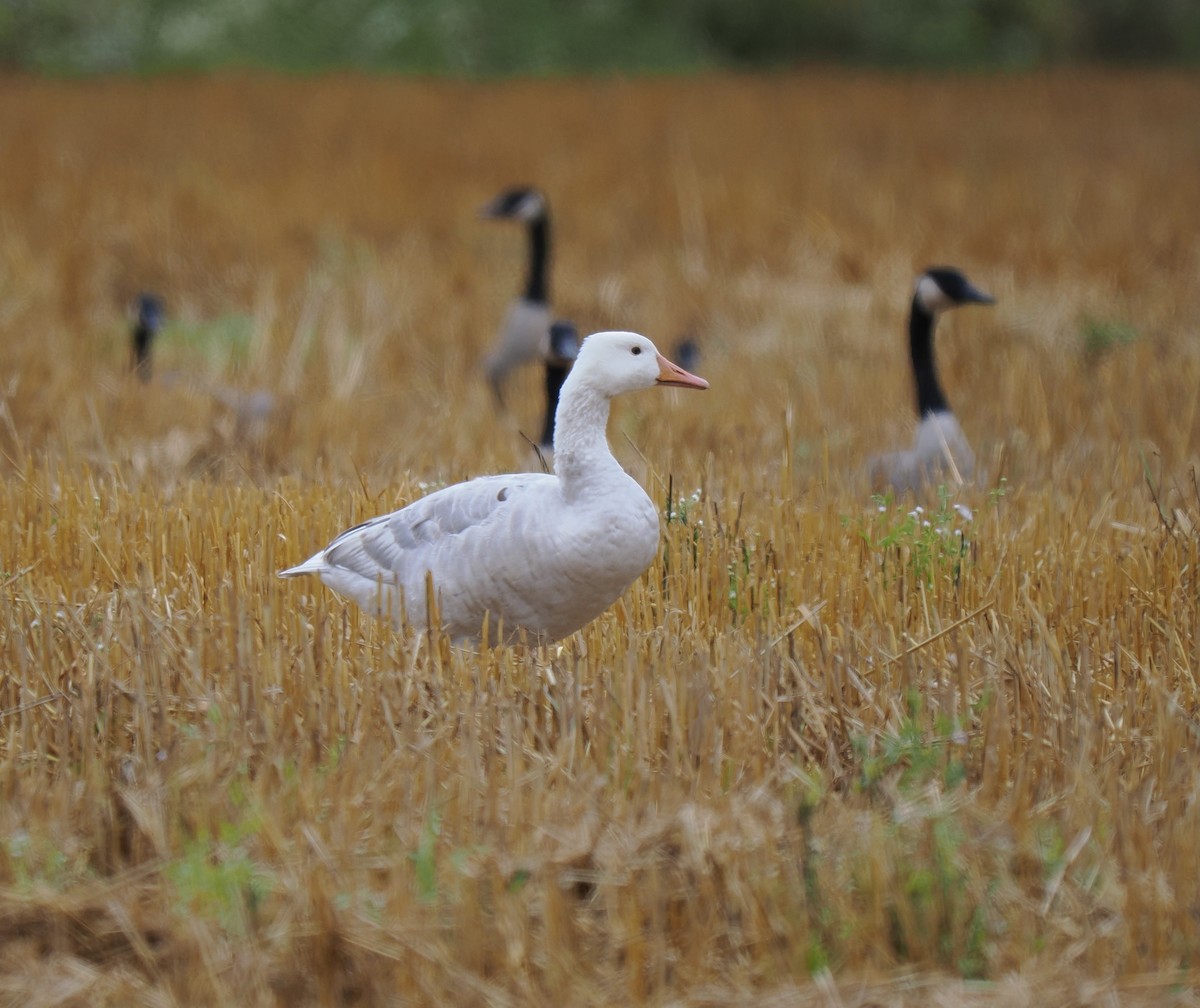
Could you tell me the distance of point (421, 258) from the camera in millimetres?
11969

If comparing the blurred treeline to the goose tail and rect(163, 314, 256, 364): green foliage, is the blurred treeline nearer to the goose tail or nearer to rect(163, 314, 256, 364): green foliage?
rect(163, 314, 256, 364): green foliage

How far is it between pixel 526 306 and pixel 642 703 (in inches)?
265

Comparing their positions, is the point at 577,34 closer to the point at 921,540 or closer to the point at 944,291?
the point at 944,291

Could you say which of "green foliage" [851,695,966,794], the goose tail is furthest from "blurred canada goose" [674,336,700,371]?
"green foliage" [851,695,966,794]

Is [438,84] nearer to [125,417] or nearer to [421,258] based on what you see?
[421,258]

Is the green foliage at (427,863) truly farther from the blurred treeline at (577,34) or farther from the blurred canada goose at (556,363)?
the blurred treeline at (577,34)

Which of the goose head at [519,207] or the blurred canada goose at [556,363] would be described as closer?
the blurred canada goose at [556,363]

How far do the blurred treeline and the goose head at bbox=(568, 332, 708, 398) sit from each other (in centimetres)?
2276

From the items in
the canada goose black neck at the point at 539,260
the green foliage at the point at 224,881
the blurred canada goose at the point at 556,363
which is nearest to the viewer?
the green foliage at the point at 224,881

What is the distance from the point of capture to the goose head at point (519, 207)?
419 inches

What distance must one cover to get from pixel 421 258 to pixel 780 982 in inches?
386

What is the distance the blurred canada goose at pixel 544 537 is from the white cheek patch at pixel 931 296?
3682 millimetres

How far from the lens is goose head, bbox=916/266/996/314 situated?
734 centimetres

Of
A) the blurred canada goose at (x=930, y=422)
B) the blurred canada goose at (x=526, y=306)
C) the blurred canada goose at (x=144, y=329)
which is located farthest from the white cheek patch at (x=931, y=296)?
the blurred canada goose at (x=144, y=329)
